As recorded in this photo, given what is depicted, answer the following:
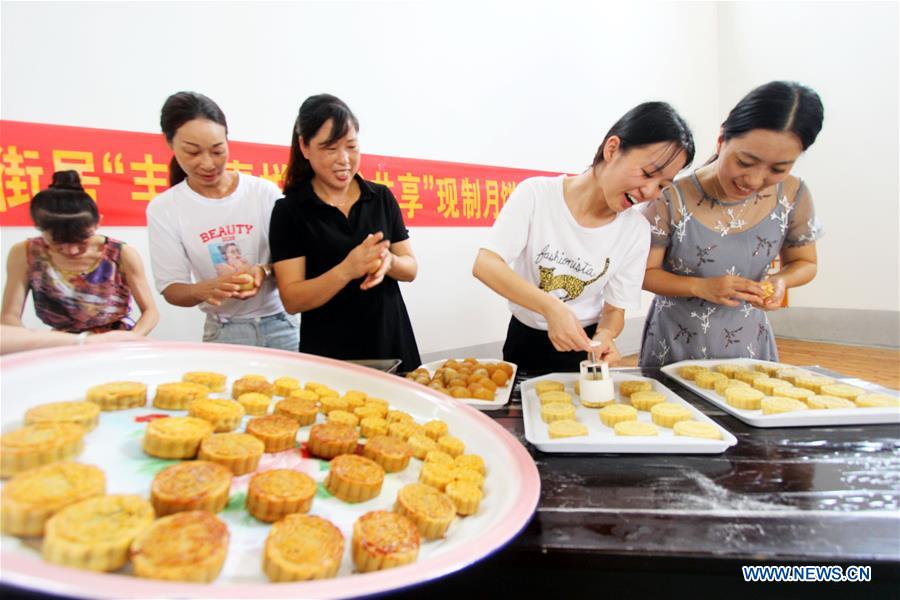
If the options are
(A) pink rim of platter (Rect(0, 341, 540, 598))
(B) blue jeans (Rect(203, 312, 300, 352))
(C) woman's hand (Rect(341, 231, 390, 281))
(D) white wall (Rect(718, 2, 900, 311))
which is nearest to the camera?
(A) pink rim of platter (Rect(0, 341, 540, 598))

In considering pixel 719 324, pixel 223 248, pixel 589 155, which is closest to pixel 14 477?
pixel 223 248

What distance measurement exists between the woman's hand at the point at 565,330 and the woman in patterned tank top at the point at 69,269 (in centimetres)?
94

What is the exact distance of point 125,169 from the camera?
2084mm

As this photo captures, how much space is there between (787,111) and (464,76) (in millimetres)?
2573

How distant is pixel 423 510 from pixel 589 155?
435 cm

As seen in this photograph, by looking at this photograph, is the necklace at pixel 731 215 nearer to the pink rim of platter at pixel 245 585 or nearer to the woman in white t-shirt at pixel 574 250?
the woman in white t-shirt at pixel 574 250

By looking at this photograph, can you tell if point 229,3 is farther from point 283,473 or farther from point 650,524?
point 650,524

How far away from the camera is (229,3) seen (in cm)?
242

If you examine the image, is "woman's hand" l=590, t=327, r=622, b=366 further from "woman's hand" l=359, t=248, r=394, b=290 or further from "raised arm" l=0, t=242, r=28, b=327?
"raised arm" l=0, t=242, r=28, b=327

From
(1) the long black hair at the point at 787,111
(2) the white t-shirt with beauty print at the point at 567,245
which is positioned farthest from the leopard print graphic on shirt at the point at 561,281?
(1) the long black hair at the point at 787,111

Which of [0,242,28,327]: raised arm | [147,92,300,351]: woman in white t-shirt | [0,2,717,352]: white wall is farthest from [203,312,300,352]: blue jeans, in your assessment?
[0,242,28,327]: raised arm

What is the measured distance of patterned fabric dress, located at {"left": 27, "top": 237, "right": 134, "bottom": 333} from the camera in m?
0.79

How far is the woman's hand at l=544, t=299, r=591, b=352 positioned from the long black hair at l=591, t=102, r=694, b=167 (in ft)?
1.48

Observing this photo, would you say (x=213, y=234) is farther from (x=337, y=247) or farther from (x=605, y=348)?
(x=605, y=348)
